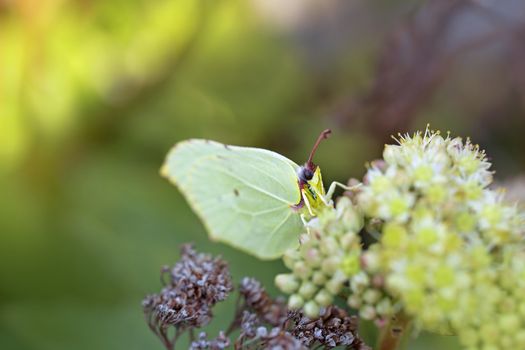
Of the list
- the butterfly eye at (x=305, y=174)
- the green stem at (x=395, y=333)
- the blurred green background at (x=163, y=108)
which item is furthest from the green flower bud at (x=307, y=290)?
the blurred green background at (x=163, y=108)

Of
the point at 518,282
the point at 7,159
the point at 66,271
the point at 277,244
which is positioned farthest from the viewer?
the point at 7,159

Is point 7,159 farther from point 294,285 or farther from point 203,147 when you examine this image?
point 294,285

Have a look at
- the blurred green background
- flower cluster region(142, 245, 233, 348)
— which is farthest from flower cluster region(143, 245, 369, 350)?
the blurred green background

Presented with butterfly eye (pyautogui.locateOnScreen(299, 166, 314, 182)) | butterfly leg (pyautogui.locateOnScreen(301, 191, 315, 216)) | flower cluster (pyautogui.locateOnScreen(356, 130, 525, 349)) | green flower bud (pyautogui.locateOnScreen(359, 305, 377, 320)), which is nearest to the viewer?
flower cluster (pyautogui.locateOnScreen(356, 130, 525, 349))

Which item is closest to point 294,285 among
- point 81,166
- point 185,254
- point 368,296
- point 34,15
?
point 368,296

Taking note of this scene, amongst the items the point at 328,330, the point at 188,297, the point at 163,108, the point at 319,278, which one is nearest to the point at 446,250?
the point at 319,278

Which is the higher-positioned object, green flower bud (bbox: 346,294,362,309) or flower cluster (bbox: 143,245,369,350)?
flower cluster (bbox: 143,245,369,350)

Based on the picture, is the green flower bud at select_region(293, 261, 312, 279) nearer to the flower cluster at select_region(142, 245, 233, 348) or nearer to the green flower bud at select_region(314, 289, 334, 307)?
the green flower bud at select_region(314, 289, 334, 307)
